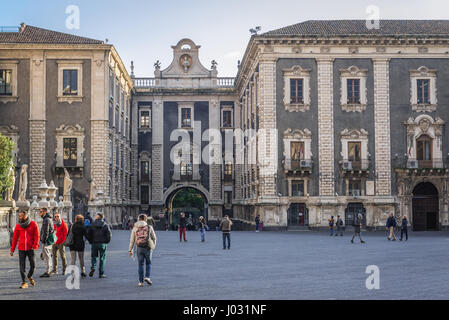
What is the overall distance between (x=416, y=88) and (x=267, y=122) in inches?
444

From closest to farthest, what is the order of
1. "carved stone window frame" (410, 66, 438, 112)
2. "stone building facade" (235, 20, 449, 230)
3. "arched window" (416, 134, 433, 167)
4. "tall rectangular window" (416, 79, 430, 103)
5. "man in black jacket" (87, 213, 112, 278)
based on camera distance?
"man in black jacket" (87, 213, 112, 278) < "stone building facade" (235, 20, 449, 230) < "arched window" (416, 134, 433, 167) < "carved stone window frame" (410, 66, 438, 112) < "tall rectangular window" (416, 79, 430, 103)

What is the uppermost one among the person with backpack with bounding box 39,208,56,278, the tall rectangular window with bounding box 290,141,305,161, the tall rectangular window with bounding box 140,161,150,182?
the tall rectangular window with bounding box 290,141,305,161

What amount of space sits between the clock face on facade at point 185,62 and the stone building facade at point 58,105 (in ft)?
59.8

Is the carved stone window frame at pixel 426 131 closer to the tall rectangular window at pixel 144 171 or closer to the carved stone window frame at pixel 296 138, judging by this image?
the carved stone window frame at pixel 296 138

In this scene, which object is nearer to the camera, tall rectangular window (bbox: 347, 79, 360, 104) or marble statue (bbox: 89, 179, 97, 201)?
marble statue (bbox: 89, 179, 97, 201)

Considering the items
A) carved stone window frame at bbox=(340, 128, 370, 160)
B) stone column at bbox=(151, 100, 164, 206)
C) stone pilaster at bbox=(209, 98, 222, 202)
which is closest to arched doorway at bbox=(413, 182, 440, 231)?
carved stone window frame at bbox=(340, 128, 370, 160)

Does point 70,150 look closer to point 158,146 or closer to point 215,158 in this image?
point 158,146

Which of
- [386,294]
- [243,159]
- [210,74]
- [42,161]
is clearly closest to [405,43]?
[243,159]

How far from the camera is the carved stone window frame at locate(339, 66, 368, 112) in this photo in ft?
147

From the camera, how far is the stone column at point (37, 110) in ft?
150

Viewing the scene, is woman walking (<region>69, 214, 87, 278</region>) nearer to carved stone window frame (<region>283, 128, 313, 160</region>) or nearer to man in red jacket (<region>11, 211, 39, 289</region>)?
man in red jacket (<region>11, 211, 39, 289</region>)

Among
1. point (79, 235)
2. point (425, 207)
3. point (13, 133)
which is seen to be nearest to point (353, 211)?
point (425, 207)

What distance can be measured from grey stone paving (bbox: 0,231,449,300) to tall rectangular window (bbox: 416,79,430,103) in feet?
79.8

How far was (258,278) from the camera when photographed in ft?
49.5
